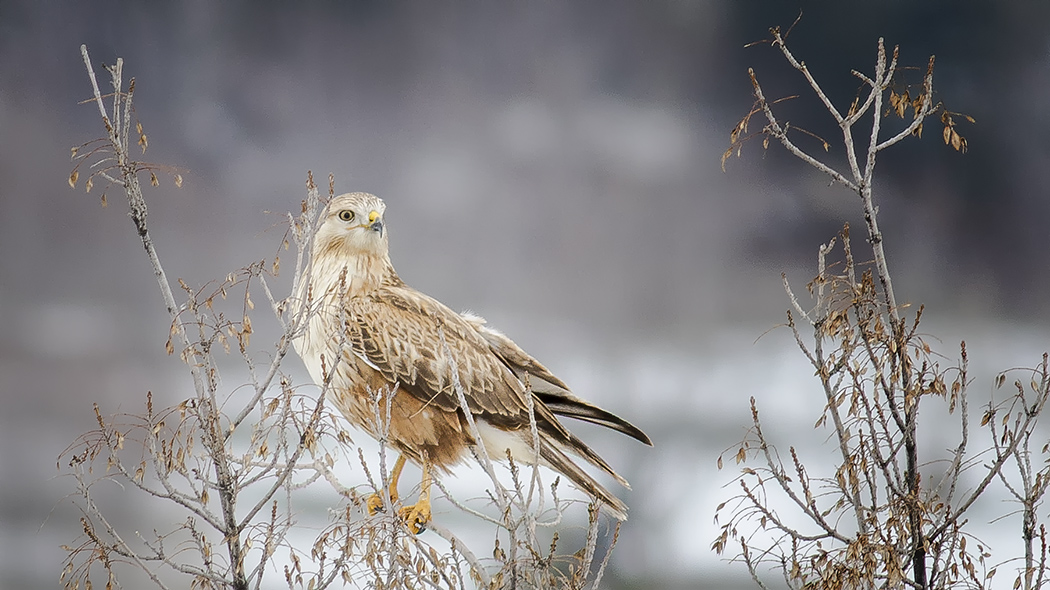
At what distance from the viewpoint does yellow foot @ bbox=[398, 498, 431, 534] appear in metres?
2.21

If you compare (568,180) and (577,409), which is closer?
(577,409)

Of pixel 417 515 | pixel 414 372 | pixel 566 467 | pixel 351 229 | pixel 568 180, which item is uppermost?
pixel 568 180

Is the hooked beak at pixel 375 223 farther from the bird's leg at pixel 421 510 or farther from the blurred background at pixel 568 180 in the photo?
the bird's leg at pixel 421 510

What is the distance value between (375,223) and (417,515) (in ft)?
2.43

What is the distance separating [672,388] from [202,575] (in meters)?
1.45

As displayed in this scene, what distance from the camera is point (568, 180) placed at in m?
2.68

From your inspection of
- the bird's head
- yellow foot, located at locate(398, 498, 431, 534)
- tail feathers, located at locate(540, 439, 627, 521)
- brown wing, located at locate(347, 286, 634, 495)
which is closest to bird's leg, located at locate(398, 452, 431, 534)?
yellow foot, located at locate(398, 498, 431, 534)

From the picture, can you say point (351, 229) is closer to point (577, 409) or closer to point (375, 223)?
point (375, 223)

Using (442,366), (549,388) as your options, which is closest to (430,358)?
(442,366)

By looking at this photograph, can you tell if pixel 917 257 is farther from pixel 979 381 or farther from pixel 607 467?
pixel 607 467

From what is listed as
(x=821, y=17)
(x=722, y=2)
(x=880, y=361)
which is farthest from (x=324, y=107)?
(x=880, y=361)

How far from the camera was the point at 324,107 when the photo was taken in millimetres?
2686

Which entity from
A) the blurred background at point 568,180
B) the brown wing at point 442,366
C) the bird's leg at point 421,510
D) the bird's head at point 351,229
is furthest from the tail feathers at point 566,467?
the bird's head at point 351,229

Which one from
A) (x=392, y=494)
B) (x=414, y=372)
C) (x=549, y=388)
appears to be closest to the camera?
(x=414, y=372)
